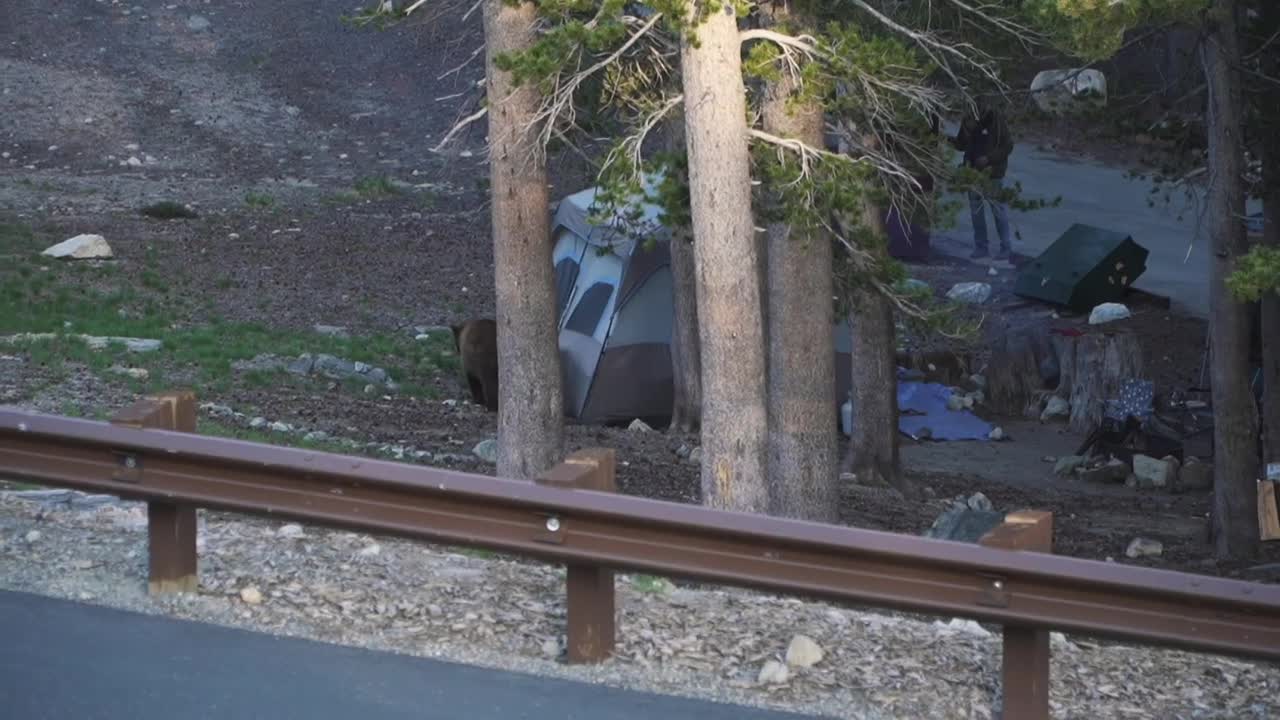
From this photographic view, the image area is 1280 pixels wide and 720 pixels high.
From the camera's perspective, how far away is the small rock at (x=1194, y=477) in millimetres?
17094

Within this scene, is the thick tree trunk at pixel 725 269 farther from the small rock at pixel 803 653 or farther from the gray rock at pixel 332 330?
the gray rock at pixel 332 330

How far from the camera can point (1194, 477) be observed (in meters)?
17.2

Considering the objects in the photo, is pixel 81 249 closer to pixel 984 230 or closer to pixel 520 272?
pixel 520 272

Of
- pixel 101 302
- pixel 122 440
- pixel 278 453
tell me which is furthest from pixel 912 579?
pixel 101 302

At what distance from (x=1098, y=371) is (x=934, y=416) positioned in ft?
6.28

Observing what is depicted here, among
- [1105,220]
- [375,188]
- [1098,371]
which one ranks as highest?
[375,188]

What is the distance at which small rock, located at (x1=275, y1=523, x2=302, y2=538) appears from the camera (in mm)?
6652

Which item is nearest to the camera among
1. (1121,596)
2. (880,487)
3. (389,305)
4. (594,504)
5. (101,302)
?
(1121,596)

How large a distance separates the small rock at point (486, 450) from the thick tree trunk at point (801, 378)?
2.66m

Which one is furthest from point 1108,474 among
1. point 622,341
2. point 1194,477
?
point 622,341

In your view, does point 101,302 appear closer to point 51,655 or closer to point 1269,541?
point 1269,541

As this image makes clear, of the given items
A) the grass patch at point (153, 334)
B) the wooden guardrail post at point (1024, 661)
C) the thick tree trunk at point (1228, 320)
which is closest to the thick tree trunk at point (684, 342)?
the grass patch at point (153, 334)

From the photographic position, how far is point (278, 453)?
5.22 meters

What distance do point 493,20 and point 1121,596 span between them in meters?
7.89
